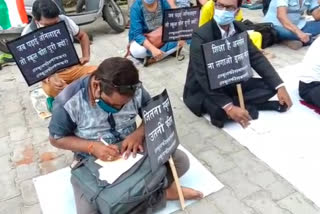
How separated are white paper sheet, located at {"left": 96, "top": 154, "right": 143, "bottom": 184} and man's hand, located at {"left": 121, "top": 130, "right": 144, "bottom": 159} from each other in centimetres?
3

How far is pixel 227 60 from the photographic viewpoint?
2.90 meters

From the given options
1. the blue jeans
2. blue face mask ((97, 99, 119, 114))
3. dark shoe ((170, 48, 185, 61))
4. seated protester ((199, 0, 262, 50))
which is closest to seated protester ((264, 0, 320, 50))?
the blue jeans

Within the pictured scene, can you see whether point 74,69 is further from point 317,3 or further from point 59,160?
point 317,3

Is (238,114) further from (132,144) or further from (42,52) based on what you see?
(42,52)

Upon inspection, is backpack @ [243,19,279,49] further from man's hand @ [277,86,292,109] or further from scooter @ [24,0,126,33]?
scooter @ [24,0,126,33]

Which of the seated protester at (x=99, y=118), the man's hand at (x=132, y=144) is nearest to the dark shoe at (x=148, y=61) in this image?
the seated protester at (x=99, y=118)

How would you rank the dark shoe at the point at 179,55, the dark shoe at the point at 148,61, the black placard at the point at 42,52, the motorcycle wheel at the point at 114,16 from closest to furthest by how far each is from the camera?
the black placard at the point at 42,52 → the dark shoe at the point at 148,61 → the dark shoe at the point at 179,55 → the motorcycle wheel at the point at 114,16

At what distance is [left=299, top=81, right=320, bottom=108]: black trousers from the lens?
3.06 meters

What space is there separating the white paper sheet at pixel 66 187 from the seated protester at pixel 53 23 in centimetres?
81

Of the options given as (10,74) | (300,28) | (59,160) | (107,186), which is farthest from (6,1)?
(300,28)

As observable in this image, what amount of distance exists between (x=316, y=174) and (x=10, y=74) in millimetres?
3435

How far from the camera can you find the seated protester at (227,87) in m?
2.87

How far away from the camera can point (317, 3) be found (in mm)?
4480

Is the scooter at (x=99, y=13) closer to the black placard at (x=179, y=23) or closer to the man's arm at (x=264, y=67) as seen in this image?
the black placard at (x=179, y=23)
